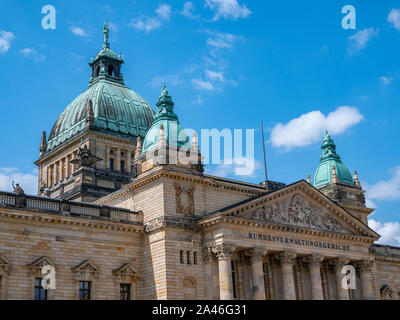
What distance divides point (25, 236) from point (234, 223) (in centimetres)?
1631

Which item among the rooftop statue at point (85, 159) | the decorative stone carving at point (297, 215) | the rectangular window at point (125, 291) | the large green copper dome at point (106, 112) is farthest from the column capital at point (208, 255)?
the large green copper dome at point (106, 112)

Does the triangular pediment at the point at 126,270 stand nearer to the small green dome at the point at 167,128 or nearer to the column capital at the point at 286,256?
the small green dome at the point at 167,128

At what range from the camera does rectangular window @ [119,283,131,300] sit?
48750 millimetres

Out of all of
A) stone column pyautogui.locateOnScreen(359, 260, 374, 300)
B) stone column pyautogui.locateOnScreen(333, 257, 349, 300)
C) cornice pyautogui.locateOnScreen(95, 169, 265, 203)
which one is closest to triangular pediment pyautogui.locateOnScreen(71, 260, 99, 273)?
cornice pyautogui.locateOnScreen(95, 169, 265, 203)

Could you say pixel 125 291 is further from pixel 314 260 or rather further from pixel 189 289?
pixel 314 260

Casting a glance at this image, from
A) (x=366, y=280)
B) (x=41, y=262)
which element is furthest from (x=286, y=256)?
(x=41, y=262)

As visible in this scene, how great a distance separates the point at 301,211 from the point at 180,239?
12.9 m

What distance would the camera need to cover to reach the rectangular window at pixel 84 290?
46.5 meters

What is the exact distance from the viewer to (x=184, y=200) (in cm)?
5122

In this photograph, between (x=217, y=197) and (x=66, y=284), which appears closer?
(x=66, y=284)

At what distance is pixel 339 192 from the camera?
68625mm

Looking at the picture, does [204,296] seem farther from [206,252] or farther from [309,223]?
[309,223]
